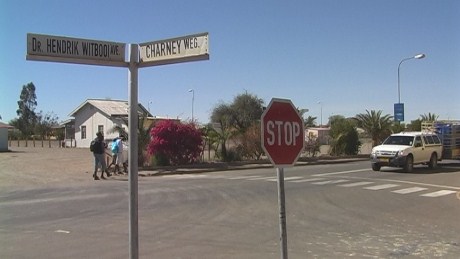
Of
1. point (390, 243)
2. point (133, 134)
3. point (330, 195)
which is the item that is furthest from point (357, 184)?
point (133, 134)

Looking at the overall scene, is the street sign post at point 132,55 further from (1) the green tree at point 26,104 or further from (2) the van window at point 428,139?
(1) the green tree at point 26,104

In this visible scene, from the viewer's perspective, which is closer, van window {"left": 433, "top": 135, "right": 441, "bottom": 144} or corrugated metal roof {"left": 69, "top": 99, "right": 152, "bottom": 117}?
van window {"left": 433, "top": 135, "right": 441, "bottom": 144}

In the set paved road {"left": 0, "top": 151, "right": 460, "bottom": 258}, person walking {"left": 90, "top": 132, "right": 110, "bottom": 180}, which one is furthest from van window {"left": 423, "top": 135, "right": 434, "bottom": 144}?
person walking {"left": 90, "top": 132, "right": 110, "bottom": 180}

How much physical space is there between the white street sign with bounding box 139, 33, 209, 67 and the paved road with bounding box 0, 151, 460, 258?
3.78 meters

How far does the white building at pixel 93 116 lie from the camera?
5372 centimetres

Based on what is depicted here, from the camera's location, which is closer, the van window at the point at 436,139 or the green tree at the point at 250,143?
the van window at the point at 436,139

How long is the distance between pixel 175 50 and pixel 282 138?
4.01ft

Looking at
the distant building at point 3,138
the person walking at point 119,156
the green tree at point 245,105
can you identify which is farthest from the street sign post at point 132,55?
the green tree at point 245,105

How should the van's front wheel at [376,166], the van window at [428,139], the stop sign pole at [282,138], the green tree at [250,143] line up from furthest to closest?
the green tree at [250,143] → the van window at [428,139] → the van's front wheel at [376,166] → the stop sign pole at [282,138]

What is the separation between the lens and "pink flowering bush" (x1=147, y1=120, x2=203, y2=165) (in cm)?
2638

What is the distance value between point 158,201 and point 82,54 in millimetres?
9441

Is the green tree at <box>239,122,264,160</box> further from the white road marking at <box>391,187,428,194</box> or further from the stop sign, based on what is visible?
the stop sign

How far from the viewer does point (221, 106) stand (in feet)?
248

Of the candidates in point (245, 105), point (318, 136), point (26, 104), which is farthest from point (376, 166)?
point (26, 104)
